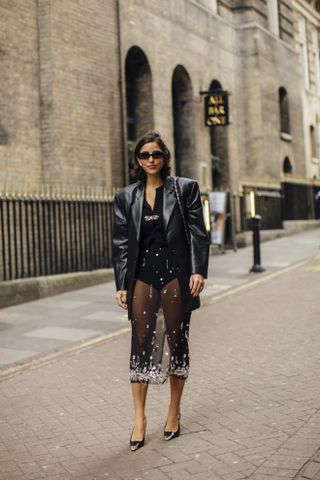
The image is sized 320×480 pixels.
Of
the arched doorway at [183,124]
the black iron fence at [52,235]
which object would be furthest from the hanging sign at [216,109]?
the black iron fence at [52,235]

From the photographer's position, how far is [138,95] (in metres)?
18.2

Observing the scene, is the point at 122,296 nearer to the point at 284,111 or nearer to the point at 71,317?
the point at 71,317

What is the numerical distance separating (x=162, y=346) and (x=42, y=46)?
1074 cm

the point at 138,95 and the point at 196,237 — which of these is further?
the point at 138,95

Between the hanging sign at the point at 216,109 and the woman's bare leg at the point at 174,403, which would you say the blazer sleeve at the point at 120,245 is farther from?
the hanging sign at the point at 216,109

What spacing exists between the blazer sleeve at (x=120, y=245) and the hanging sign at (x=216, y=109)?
1606 cm

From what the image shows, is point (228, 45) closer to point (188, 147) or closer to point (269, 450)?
point (188, 147)

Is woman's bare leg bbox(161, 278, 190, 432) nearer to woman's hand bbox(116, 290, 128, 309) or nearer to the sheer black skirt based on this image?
the sheer black skirt

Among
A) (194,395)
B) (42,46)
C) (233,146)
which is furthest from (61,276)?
(233,146)

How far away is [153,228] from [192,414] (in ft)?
4.98

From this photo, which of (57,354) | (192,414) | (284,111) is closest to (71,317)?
(57,354)

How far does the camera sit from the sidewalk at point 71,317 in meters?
7.64

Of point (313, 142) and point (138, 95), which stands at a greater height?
point (313, 142)

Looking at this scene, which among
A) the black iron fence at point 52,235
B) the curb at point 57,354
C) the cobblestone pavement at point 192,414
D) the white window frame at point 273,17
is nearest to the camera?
the cobblestone pavement at point 192,414
